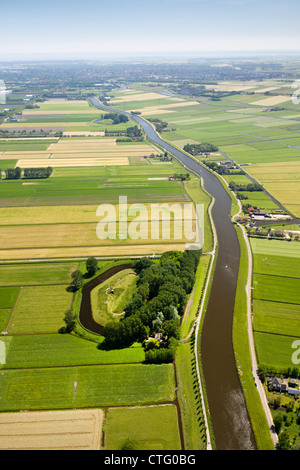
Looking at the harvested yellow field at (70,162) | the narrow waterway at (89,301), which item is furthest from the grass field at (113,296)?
the harvested yellow field at (70,162)

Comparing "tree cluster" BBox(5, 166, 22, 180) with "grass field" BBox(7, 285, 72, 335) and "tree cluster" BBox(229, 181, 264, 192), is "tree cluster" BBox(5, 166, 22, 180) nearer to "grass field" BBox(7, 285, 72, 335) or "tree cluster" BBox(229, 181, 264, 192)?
"grass field" BBox(7, 285, 72, 335)

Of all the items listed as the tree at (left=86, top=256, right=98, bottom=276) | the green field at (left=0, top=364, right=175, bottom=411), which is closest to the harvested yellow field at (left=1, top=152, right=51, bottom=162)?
the tree at (left=86, top=256, right=98, bottom=276)

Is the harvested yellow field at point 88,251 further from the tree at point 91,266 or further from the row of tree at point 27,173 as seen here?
the row of tree at point 27,173

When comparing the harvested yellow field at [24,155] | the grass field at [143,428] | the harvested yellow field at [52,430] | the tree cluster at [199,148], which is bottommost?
the harvested yellow field at [52,430]

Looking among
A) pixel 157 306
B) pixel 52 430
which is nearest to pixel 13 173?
pixel 157 306

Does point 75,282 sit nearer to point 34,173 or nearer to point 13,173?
point 34,173

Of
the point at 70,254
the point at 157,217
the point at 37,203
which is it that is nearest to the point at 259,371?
the point at 70,254
